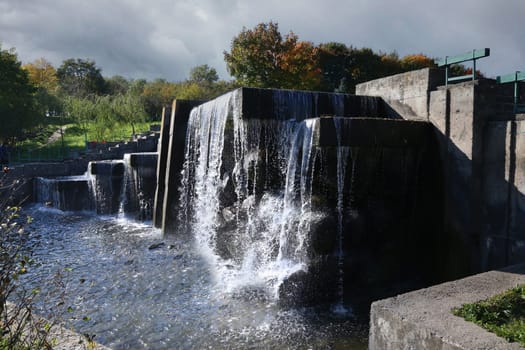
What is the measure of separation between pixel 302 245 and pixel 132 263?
3.98 meters

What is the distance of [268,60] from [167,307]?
20446 mm

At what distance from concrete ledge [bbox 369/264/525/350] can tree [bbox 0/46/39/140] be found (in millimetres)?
24815

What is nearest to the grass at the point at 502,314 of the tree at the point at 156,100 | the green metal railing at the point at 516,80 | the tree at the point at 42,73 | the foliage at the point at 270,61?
the green metal railing at the point at 516,80

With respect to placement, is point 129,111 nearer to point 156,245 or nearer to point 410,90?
point 156,245

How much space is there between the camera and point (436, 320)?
3646 millimetres

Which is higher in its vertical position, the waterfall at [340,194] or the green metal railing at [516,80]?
the green metal railing at [516,80]

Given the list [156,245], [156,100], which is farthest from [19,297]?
[156,100]

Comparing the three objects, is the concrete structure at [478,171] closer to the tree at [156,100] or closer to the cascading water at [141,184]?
the cascading water at [141,184]

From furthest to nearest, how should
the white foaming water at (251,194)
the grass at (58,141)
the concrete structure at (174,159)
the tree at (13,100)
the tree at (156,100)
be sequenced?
the tree at (156,100)
the grass at (58,141)
the tree at (13,100)
the concrete structure at (174,159)
the white foaming water at (251,194)

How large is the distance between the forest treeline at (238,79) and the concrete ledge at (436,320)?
67.7 feet

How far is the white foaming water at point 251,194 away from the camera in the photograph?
6980 mm

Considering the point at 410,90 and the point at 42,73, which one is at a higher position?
the point at 42,73

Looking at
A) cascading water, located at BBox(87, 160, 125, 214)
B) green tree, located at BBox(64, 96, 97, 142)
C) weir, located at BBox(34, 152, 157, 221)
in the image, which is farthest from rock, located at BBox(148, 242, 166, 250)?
green tree, located at BBox(64, 96, 97, 142)

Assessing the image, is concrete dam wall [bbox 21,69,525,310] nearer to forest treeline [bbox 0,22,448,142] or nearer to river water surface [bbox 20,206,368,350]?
river water surface [bbox 20,206,368,350]
